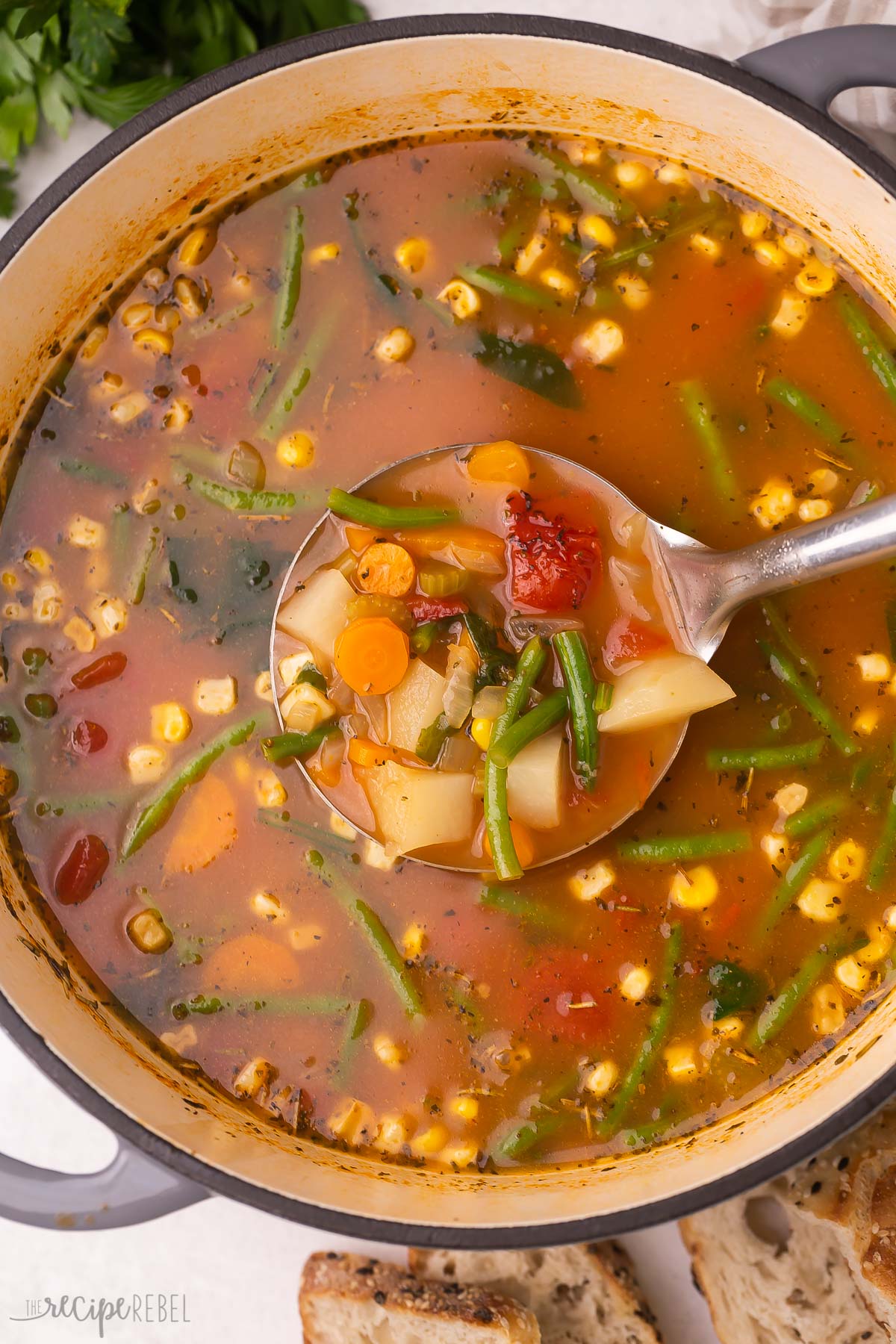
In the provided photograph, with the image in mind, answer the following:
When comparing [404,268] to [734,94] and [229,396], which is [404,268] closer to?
[229,396]

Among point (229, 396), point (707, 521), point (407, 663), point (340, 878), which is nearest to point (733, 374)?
point (707, 521)

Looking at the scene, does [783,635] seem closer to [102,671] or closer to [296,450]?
[296,450]

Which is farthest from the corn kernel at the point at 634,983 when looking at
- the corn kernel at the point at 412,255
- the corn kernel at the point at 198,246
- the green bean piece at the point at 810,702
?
the corn kernel at the point at 198,246

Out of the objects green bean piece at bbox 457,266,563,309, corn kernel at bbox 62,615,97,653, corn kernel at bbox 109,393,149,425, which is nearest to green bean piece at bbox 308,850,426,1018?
corn kernel at bbox 62,615,97,653

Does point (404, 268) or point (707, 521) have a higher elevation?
point (404, 268)

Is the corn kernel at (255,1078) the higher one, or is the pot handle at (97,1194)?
the corn kernel at (255,1078)

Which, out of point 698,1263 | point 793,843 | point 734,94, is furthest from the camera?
point 698,1263

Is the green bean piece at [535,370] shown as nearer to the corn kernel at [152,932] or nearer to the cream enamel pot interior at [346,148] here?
the cream enamel pot interior at [346,148]
